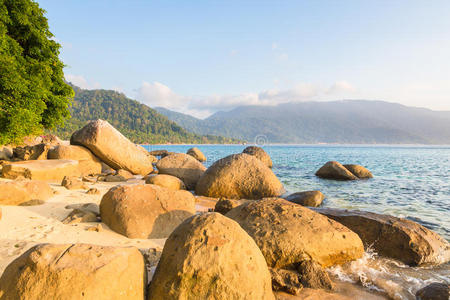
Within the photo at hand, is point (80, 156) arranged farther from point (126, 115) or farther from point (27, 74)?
point (126, 115)

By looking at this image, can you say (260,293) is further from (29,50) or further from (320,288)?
(29,50)

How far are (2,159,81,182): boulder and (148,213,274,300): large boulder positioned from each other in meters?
7.85

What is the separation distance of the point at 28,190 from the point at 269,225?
529 centimetres

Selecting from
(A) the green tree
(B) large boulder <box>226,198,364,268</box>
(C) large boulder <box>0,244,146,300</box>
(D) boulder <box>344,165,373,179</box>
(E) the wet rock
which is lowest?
(D) boulder <box>344,165,373,179</box>

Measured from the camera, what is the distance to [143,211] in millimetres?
4504

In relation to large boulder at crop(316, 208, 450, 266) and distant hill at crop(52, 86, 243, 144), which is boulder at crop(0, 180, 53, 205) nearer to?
large boulder at crop(316, 208, 450, 266)

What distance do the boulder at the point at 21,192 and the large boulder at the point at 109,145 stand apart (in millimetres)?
5071

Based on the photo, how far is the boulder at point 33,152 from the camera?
11179 millimetres

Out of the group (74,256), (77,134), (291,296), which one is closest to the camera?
(74,256)

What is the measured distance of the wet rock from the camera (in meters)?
3.13

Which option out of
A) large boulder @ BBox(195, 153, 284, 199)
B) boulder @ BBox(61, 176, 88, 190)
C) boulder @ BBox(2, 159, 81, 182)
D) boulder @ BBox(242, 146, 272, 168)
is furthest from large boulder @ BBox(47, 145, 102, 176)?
boulder @ BBox(242, 146, 272, 168)

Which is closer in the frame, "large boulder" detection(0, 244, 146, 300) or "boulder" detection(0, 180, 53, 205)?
"large boulder" detection(0, 244, 146, 300)

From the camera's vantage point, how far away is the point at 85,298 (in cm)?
208

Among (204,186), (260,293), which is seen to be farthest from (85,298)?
(204,186)
